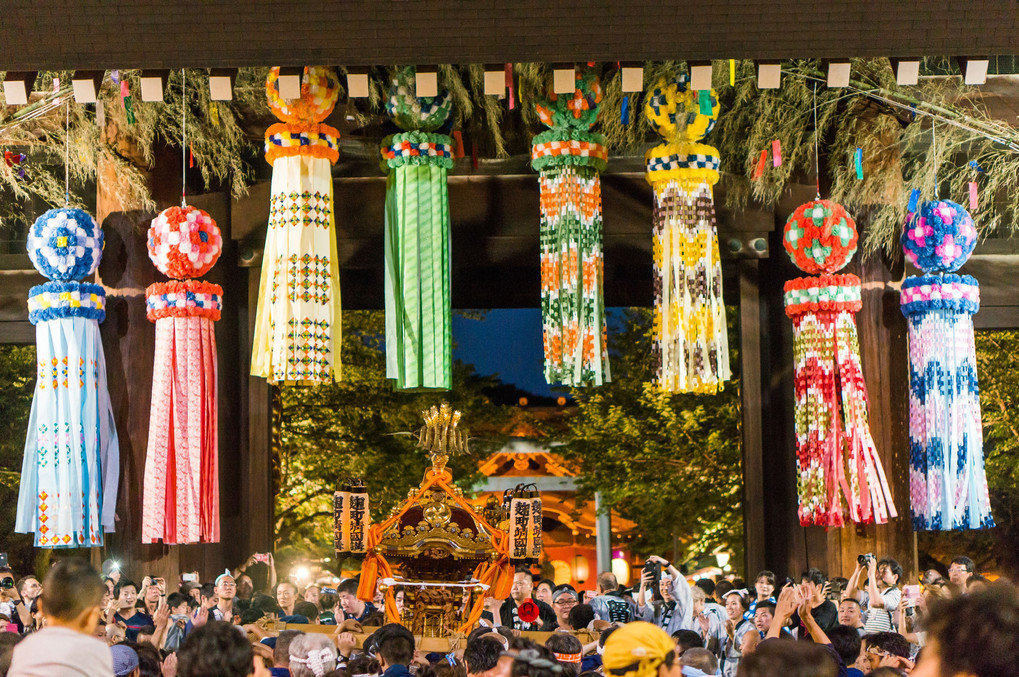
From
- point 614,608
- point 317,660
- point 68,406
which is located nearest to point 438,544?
point 614,608

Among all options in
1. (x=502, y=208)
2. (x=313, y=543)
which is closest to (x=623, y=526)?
(x=313, y=543)

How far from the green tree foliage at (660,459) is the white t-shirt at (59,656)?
11.6 meters

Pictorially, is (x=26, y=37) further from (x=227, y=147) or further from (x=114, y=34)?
(x=227, y=147)

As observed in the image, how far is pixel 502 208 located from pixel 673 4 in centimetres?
268

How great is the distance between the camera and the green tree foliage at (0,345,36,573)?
13773mm

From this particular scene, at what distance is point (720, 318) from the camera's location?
7.07m

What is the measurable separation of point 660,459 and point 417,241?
839 cm

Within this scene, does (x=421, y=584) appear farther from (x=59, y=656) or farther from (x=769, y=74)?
(x=59, y=656)

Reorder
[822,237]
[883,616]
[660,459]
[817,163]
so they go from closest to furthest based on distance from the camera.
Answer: [883,616] → [822,237] → [817,163] → [660,459]

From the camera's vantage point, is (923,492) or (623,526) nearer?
(923,492)

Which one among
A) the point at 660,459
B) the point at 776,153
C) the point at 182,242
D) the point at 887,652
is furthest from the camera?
the point at 660,459

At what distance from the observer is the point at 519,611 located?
698 cm

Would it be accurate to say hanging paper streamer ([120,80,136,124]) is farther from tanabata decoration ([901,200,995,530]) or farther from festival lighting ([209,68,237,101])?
tanabata decoration ([901,200,995,530])

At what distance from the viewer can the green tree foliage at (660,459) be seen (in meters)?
14.7
